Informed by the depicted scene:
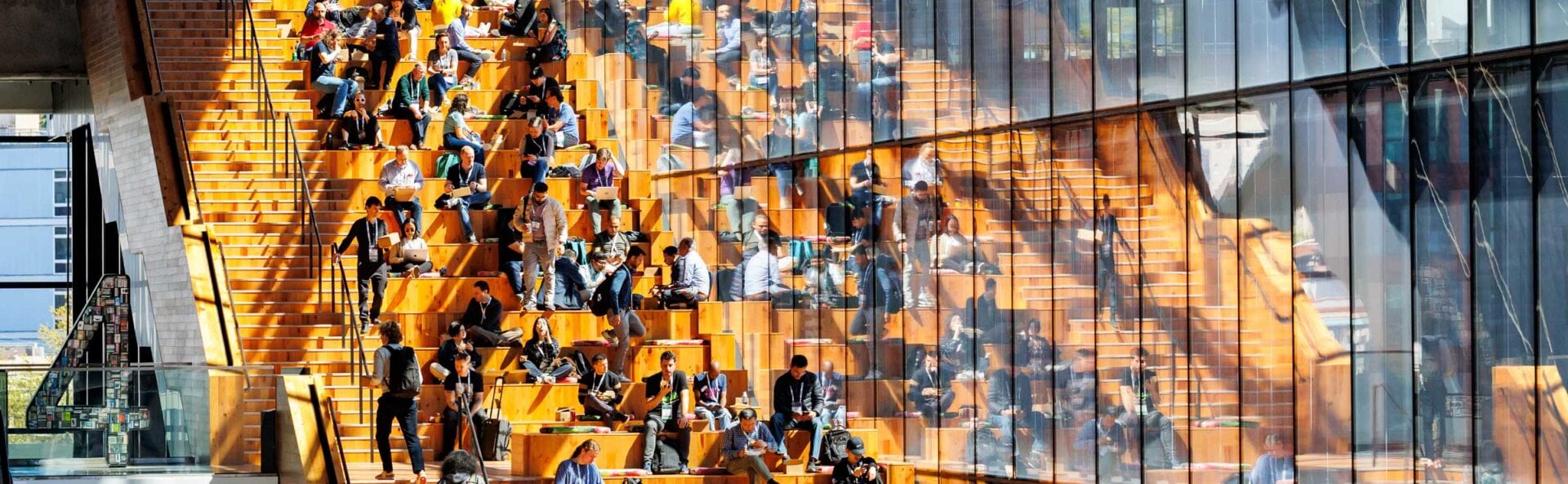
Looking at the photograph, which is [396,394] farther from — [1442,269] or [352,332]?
[1442,269]

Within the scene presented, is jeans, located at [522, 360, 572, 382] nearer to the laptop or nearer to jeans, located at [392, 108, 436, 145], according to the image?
the laptop

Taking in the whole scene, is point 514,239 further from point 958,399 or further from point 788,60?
point 958,399

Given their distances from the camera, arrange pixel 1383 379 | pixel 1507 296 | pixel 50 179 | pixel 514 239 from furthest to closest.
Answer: pixel 50 179 → pixel 514 239 → pixel 1383 379 → pixel 1507 296

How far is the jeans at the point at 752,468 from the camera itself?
66.6ft

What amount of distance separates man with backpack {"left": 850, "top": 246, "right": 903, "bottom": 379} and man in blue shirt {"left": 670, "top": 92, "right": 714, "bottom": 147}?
4345mm

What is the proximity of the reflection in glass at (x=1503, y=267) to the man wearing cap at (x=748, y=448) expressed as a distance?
721 centimetres

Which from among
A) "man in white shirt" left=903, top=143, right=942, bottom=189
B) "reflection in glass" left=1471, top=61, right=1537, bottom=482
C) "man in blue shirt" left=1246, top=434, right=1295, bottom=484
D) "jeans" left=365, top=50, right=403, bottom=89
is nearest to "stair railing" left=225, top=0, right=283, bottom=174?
"jeans" left=365, top=50, right=403, bottom=89

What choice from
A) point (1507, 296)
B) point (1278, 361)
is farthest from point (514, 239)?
point (1507, 296)

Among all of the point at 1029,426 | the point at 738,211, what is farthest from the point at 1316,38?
the point at 738,211

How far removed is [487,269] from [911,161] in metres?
5.11

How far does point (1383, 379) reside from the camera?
618 inches

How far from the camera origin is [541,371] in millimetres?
22172

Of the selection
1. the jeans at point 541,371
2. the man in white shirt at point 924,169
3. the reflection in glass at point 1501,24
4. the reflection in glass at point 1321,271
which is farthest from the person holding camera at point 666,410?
the reflection in glass at point 1501,24

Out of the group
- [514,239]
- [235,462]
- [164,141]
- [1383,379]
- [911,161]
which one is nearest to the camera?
[1383,379]
